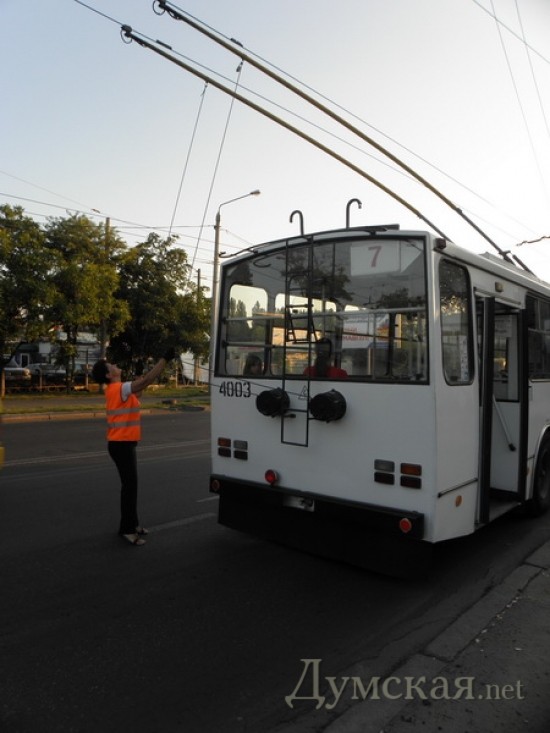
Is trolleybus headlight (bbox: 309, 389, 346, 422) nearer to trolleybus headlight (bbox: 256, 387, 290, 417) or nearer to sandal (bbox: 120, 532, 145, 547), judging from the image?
trolleybus headlight (bbox: 256, 387, 290, 417)

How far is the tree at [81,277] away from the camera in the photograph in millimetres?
21859

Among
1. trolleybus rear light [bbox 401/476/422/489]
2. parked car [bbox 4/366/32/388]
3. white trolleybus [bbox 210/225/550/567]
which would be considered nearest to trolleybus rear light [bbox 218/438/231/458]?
white trolleybus [bbox 210/225/550/567]

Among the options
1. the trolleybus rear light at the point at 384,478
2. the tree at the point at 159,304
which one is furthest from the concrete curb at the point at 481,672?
the tree at the point at 159,304

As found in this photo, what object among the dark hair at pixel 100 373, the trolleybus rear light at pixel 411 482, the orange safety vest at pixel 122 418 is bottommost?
the trolleybus rear light at pixel 411 482

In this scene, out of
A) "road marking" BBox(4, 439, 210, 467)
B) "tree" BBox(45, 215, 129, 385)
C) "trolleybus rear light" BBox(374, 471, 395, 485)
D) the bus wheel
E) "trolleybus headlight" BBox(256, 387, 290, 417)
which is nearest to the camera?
"trolleybus rear light" BBox(374, 471, 395, 485)

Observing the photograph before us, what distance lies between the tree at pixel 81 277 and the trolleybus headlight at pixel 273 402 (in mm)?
18220

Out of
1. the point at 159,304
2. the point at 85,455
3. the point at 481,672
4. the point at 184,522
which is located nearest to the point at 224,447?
the point at 184,522

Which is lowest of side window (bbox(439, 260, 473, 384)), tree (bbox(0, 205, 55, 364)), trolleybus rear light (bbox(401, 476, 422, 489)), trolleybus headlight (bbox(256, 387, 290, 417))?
trolleybus rear light (bbox(401, 476, 422, 489))

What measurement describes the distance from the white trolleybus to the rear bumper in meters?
0.01

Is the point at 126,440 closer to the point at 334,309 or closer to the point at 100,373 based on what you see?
Result: the point at 100,373

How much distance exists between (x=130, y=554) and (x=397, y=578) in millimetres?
2497

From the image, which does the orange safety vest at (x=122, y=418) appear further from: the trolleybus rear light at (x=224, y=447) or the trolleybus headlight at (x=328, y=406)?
the trolleybus headlight at (x=328, y=406)

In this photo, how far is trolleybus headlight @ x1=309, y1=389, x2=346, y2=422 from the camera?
185 inches

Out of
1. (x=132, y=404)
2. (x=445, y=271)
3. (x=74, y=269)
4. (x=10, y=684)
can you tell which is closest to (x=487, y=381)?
(x=445, y=271)
